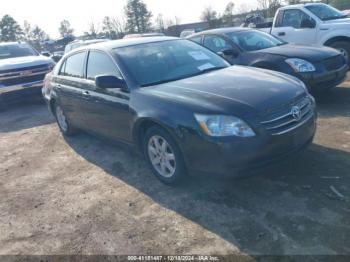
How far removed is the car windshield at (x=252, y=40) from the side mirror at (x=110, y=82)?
3.77m

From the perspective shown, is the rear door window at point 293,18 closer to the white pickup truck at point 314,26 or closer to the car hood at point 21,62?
the white pickup truck at point 314,26

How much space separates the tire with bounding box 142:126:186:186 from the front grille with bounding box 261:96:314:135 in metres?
0.99

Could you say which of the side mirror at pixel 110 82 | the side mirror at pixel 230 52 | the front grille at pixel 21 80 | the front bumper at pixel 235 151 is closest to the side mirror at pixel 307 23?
the side mirror at pixel 230 52

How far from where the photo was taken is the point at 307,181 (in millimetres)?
3951

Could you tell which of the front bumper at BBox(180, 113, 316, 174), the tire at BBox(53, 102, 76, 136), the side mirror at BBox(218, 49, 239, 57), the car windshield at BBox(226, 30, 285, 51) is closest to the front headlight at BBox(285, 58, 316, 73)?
the car windshield at BBox(226, 30, 285, 51)

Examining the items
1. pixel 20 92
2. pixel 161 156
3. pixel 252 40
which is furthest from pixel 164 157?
pixel 20 92

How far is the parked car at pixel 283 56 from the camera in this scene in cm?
645

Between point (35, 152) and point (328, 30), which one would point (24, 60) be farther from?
point (328, 30)

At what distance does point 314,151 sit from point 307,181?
84 cm

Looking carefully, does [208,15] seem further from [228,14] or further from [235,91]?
[235,91]

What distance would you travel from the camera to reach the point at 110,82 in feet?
14.5

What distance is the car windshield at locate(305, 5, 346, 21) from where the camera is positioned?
9.34 m

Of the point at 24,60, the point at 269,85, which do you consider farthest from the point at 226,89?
the point at 24,60

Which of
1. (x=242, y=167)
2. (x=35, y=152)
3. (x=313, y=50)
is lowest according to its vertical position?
(x=35, y=152)
